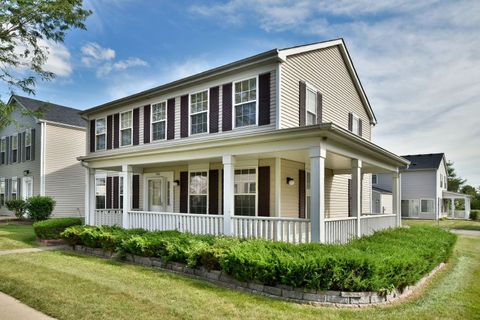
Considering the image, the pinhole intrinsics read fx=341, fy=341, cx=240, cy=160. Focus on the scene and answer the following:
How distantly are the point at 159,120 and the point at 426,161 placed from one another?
31015 millimetres

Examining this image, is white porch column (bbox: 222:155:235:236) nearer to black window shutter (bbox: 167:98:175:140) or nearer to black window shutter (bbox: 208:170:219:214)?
black window shutter (bbox: 208:170:219:214)

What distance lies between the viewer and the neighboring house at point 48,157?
22406 mm

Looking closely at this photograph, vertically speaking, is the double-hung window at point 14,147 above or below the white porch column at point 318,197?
above

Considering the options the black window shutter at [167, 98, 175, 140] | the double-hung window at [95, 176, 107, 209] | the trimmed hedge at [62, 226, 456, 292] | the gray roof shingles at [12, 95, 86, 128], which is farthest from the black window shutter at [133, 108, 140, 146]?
the gray roof shingles at [12, 95, 86, 128]

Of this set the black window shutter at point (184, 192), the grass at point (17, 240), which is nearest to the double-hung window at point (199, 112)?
the black window shutter at point (184, 192)

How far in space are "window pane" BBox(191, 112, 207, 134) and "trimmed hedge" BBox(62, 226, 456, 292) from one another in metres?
4.50

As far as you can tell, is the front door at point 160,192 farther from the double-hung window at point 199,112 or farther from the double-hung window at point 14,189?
the double-hung window at point 14,189

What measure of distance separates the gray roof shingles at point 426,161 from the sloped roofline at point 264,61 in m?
19.7

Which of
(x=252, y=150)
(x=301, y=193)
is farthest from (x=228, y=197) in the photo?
(x=301, y=193)

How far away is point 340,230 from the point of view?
30.0ft

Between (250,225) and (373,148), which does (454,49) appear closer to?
(373,148)

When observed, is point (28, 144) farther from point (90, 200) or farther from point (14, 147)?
point (90, 200)

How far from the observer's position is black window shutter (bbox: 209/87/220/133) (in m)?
12.1

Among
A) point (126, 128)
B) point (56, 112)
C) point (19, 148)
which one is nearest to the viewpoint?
point (126, 128)
